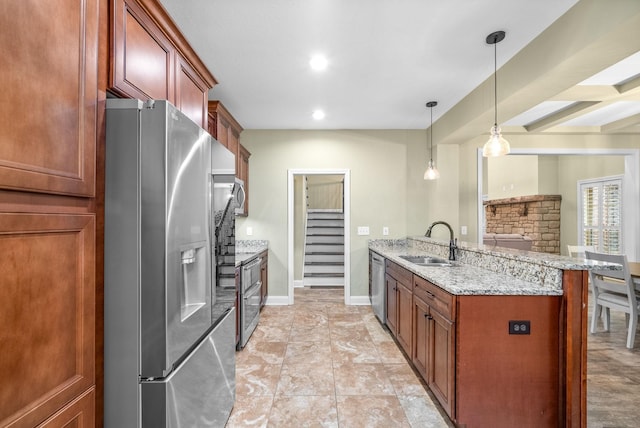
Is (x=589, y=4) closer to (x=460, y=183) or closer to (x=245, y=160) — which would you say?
(x=460, y=183)

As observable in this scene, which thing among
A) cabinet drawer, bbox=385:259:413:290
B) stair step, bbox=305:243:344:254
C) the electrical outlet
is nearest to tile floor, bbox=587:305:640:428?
the electrical outlet

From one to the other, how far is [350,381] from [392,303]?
1043 millimetres

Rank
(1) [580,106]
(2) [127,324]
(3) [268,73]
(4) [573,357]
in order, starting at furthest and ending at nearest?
(1) [580,106] → (3) [268,73] → (4) [573,357] → (2) [127,324]

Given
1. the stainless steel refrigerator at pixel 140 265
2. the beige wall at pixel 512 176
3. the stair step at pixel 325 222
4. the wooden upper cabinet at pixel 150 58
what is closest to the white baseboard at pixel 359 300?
the stair step at pixel 325 222

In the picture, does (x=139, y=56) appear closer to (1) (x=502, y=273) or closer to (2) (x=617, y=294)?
(1) (x=502, y=273)

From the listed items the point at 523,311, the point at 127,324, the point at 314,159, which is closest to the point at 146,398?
the point at 127,324

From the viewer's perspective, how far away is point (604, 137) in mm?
4855

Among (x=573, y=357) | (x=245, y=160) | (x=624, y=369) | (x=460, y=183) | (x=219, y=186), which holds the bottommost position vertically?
(x=624, y=369)

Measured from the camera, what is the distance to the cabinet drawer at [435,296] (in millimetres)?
1902

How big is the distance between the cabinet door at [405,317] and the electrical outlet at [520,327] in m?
0.91

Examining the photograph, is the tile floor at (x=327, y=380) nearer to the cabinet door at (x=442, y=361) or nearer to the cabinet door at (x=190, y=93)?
the cabinet door at (x=442, y=361)

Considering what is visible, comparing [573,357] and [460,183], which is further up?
[460,183]

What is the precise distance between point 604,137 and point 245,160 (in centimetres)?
539

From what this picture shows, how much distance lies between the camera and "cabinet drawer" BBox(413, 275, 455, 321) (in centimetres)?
190
